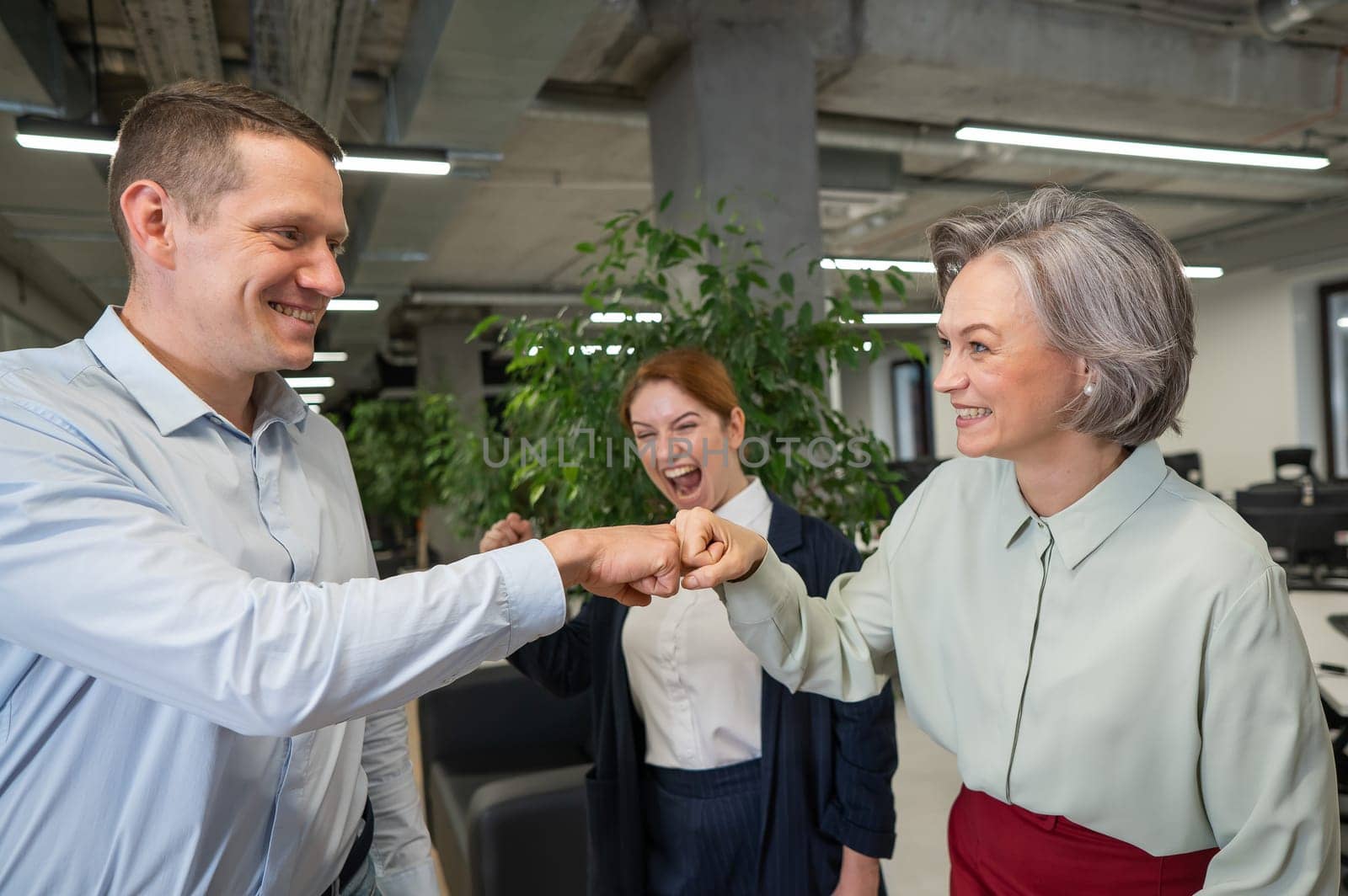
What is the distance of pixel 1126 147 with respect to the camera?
5.75 m

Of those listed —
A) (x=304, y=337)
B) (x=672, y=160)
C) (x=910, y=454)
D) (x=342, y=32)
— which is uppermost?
(x=342, y=32)

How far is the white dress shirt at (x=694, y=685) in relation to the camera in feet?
5.81

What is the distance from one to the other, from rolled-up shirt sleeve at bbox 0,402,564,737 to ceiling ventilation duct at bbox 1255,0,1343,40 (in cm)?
578

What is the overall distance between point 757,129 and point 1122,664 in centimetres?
397

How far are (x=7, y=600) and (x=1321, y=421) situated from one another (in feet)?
42.4

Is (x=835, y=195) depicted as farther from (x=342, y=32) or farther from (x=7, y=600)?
(x=7, y=600)

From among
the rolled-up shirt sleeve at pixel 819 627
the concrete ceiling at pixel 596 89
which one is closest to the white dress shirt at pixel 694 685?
the rolled-up shirt sleeve at pixel 819 627

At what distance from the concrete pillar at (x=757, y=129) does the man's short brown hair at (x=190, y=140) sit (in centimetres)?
348

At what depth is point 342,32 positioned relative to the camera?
14.1ft

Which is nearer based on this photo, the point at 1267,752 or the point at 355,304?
the point at 1267,752

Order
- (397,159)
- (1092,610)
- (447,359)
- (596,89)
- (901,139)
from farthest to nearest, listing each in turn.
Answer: (447,359), (901,139), (596,89), (397,159), (1092,610)

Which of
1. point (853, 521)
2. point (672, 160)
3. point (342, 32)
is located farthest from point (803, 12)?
point (853, 521)

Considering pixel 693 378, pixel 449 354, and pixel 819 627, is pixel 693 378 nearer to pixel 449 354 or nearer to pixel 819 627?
pixel 819 627

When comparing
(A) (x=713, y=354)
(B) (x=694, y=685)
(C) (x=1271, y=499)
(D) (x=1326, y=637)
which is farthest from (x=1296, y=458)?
(B) (x=694, y=685)
